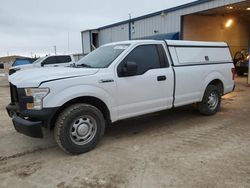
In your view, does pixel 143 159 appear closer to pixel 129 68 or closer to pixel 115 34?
pixel 129 68

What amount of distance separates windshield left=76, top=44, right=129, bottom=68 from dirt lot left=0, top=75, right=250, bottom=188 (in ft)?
4.87

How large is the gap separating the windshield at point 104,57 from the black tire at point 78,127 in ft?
3.10

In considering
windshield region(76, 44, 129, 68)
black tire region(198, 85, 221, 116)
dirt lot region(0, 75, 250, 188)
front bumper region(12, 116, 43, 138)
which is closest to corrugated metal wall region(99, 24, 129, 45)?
black tire region(198, 85, 221, 116)

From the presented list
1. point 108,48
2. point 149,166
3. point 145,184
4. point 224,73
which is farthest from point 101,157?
point 224,73

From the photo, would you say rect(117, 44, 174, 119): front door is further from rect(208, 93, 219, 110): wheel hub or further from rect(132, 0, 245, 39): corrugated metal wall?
rect(132, 0, 245, 39): corrugated metal wall

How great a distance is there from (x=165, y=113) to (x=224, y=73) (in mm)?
1879

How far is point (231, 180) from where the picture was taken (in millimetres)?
3334

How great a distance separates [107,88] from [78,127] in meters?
0.83

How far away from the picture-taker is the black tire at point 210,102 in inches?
252

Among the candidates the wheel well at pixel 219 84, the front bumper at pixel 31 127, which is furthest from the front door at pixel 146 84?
the wheel well at pixel 219 84

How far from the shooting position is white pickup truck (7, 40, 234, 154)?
13.0 feet

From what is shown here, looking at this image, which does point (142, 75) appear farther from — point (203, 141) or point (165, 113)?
point (165, 113)

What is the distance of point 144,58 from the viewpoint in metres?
5.16

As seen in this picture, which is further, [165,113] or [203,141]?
[165,113]
